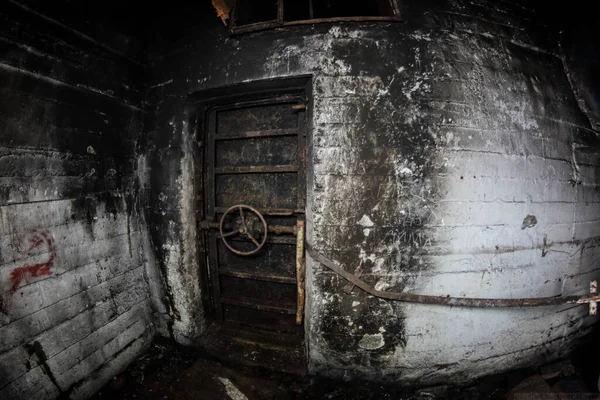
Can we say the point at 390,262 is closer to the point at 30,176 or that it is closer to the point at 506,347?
the point at 506,347

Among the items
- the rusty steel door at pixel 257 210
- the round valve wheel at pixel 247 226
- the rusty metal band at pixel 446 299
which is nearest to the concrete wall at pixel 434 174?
the rusty metal band at pixel 446 299

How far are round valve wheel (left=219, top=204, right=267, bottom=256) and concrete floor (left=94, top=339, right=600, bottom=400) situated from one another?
4.84 ft

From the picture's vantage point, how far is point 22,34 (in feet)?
6.82

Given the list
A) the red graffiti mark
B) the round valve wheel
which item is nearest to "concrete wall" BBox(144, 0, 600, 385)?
the round valve wheel

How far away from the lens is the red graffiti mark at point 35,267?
207cm

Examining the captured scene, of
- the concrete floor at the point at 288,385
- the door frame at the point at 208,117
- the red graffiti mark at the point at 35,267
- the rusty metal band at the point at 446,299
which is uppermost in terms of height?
the door frame at the point at 208,117

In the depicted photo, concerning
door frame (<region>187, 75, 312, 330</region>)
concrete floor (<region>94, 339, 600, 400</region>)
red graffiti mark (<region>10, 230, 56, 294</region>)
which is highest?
door frame (<region>187, 75, 312, 330</region>)

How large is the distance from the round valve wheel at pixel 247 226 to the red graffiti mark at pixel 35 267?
5.39 ft

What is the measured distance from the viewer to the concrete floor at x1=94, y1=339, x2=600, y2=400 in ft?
7.97

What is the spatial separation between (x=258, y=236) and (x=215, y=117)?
1.66 metres

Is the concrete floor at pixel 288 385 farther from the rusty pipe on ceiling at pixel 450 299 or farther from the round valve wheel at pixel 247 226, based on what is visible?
the round valve wheel at pixel 247 226

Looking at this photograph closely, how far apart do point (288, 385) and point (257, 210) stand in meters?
2.02

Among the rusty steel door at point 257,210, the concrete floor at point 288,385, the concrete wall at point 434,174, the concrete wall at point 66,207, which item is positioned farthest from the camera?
the rusty steel door at point 257,210

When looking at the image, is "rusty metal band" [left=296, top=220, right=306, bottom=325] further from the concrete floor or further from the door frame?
the concrete floor
